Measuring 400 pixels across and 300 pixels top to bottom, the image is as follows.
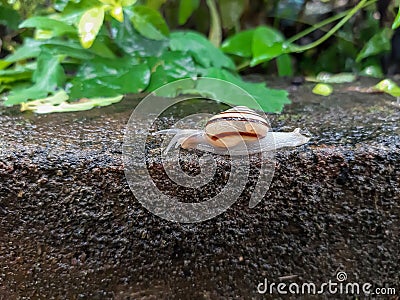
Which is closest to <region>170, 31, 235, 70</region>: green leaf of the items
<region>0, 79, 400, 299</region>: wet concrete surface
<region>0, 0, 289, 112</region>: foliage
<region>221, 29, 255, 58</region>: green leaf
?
<region>0, 0, 289, 112</region>: foliage

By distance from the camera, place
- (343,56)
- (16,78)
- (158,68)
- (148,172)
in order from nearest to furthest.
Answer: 1. (148,172)
2. (158,68)
3. (16,78)
4. (343,56)

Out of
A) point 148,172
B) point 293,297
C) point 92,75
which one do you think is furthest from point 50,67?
point 293,297

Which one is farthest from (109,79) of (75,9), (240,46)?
(240,46)

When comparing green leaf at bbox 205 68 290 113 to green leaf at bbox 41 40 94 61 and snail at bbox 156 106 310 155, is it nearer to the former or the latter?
snail at bbox 156 106 310 155

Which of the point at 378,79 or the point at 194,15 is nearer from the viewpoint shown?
the point at 378,79

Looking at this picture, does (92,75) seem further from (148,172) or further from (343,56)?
(343,56)

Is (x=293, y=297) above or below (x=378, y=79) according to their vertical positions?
below

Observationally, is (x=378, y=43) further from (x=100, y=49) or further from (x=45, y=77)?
(x=45, y=77)
